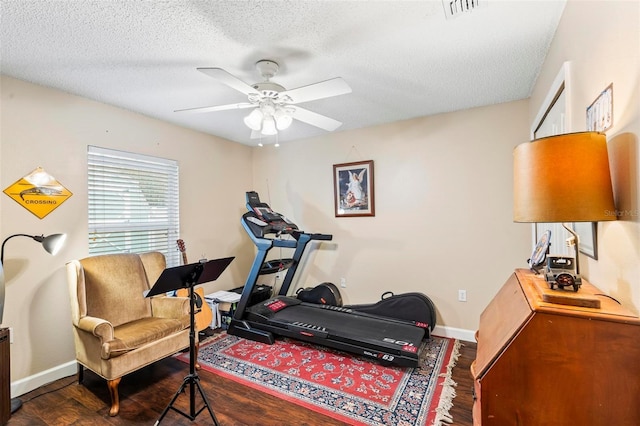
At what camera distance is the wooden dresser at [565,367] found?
848mm

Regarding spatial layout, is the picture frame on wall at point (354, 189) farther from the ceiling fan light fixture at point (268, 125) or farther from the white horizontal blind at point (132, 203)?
the white horizontal blind at point (132, 203)

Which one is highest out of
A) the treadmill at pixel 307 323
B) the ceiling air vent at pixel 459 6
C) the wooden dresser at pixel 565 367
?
the ceiling air vent at pixel 459 6

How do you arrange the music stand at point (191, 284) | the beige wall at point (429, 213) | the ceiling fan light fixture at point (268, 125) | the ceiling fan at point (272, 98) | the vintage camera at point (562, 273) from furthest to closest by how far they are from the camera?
1. the beige wall at point (429, 213)
2. the ceiling fan light fixture at point (268, 125)
3. the ceiling fan at point (272, 98)
4. the music stand at point (191, 284)
5. the vintage camera at point (562, 273)

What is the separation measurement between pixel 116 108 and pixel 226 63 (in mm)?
1604

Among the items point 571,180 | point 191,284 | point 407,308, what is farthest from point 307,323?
point 571,180

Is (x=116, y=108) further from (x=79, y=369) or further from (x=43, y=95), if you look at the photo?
(x=79, y=369)

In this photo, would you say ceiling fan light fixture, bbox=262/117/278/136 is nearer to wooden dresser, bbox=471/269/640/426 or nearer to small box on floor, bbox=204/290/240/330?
wooden dresser, bbox=471/269/640/426

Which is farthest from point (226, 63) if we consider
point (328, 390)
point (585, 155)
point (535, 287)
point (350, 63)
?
point (328, 390)

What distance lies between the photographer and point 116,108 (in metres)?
2.99

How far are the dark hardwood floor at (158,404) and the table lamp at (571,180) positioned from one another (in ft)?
5.39

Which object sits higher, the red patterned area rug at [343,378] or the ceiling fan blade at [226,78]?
the ceiling fan blade at [226,78]

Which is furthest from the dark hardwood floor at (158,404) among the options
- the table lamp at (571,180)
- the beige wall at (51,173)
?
the table lamp at (571,180)

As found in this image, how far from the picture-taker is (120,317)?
2.62 m

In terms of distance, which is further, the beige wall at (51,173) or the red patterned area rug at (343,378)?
the beige wall at (51,173)
